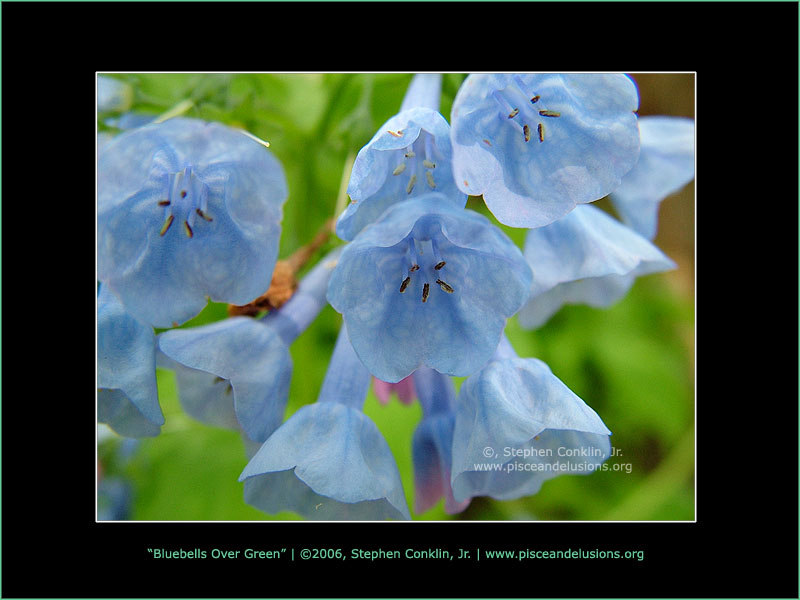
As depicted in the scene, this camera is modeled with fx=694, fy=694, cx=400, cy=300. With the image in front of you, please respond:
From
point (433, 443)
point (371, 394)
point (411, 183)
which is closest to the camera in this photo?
point (411, 183)

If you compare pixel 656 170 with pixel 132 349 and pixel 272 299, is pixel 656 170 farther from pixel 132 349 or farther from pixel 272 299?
pixel 132 349

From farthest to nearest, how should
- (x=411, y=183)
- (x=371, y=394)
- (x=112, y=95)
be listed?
(x=371, y=394), (x=112, y=95), (x=411, y=183)

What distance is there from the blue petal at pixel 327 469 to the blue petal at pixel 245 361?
0.04m

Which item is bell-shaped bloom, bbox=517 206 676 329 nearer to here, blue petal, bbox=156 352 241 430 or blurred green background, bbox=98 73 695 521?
blurred green background, bbox=98 73 695 521

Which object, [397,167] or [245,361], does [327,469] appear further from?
[397,167]

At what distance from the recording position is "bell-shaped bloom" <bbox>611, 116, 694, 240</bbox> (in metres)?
1.12

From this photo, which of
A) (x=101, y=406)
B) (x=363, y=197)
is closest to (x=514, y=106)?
(x=363, y=197)

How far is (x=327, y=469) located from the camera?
0.78 metres

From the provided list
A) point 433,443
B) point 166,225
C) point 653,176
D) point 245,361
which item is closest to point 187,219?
point 166,225

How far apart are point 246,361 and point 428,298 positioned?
9.4 inches

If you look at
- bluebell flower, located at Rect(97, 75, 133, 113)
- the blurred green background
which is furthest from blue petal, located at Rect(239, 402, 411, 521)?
bluebell flower, located at Rect(97, 75, 133, 113)

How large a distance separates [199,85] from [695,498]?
990mm

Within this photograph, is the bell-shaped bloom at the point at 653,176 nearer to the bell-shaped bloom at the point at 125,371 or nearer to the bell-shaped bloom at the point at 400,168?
the bell-shaped bloom at the point at 400,168

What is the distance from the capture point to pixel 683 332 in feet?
5.66
